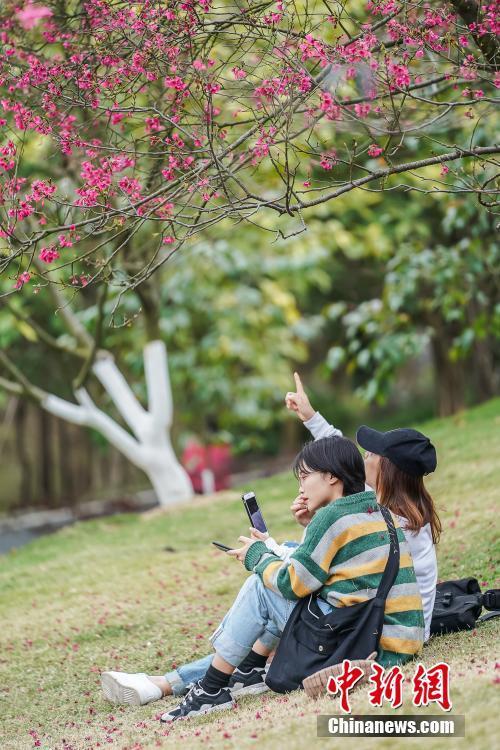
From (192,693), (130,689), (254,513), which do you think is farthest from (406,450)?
(130,689)

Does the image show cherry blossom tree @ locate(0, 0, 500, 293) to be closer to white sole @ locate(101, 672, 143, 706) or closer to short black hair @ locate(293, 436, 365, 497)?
short black hair @ locate(293, 436, 365, 497)

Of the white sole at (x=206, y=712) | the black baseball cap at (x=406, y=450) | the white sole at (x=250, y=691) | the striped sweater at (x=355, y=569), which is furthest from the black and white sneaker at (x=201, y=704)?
the black baseball cap at (x=406, y=450)

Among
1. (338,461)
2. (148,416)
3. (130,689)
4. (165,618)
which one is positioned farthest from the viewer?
(148,416)

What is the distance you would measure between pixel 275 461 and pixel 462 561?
14069 millimetres

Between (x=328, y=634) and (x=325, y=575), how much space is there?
235mm

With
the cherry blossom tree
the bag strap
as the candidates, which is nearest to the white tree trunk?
the cherry blossom tree

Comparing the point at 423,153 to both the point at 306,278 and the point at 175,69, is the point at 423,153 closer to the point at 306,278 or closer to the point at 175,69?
the point at 306,278

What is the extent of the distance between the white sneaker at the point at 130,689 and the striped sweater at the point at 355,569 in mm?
1054

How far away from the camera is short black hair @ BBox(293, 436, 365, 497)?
4234 mm

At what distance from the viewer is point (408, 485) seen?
4.53 m

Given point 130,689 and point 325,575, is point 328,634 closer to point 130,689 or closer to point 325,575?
point 325,575

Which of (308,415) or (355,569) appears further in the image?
(308,415)

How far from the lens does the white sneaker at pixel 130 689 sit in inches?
189

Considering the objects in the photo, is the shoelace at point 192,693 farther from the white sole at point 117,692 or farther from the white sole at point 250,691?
the white sole at point 117,692
